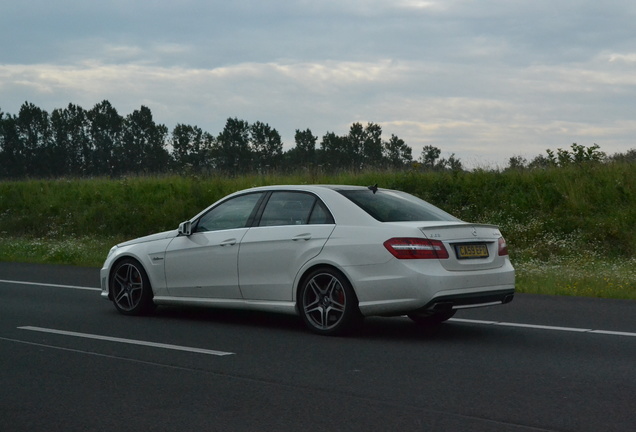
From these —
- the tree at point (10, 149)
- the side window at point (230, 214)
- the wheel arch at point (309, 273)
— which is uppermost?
the tree at point (10, 149)

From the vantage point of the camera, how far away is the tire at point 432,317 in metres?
9.83

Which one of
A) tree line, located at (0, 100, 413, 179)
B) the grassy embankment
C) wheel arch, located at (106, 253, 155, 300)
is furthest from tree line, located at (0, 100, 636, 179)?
wheel arch, located at (106, 253, 155, 300)

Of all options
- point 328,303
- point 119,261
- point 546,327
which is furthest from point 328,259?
point 119,261

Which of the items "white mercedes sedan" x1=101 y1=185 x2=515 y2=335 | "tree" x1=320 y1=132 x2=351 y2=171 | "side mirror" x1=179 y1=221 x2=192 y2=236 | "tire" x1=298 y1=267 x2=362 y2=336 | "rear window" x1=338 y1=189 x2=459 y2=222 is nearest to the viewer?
"white mercedes sedan" x1=101 y1=185 x2=515 y2=335

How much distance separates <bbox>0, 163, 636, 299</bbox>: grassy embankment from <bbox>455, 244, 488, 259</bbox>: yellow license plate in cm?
495

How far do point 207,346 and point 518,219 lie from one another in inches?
597

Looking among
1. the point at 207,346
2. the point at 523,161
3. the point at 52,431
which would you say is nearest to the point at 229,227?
the point at 207,346

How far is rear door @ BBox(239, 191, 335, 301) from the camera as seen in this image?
360 inches

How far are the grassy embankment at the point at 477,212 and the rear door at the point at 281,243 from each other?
18.6ft

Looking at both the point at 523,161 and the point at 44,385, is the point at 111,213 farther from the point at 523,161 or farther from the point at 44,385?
the point at 44,385

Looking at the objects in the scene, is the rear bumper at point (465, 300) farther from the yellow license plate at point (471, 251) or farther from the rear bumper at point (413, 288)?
the yellow license plate at point (471, 251)

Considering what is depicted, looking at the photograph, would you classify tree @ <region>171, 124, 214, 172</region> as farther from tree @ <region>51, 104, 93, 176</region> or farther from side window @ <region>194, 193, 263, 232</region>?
side window @ <region>194, 193, 263, 232</region>

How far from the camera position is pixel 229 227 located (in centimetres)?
1003

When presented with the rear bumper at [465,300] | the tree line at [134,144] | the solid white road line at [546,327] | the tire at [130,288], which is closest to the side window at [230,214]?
the tire at [130,288]
